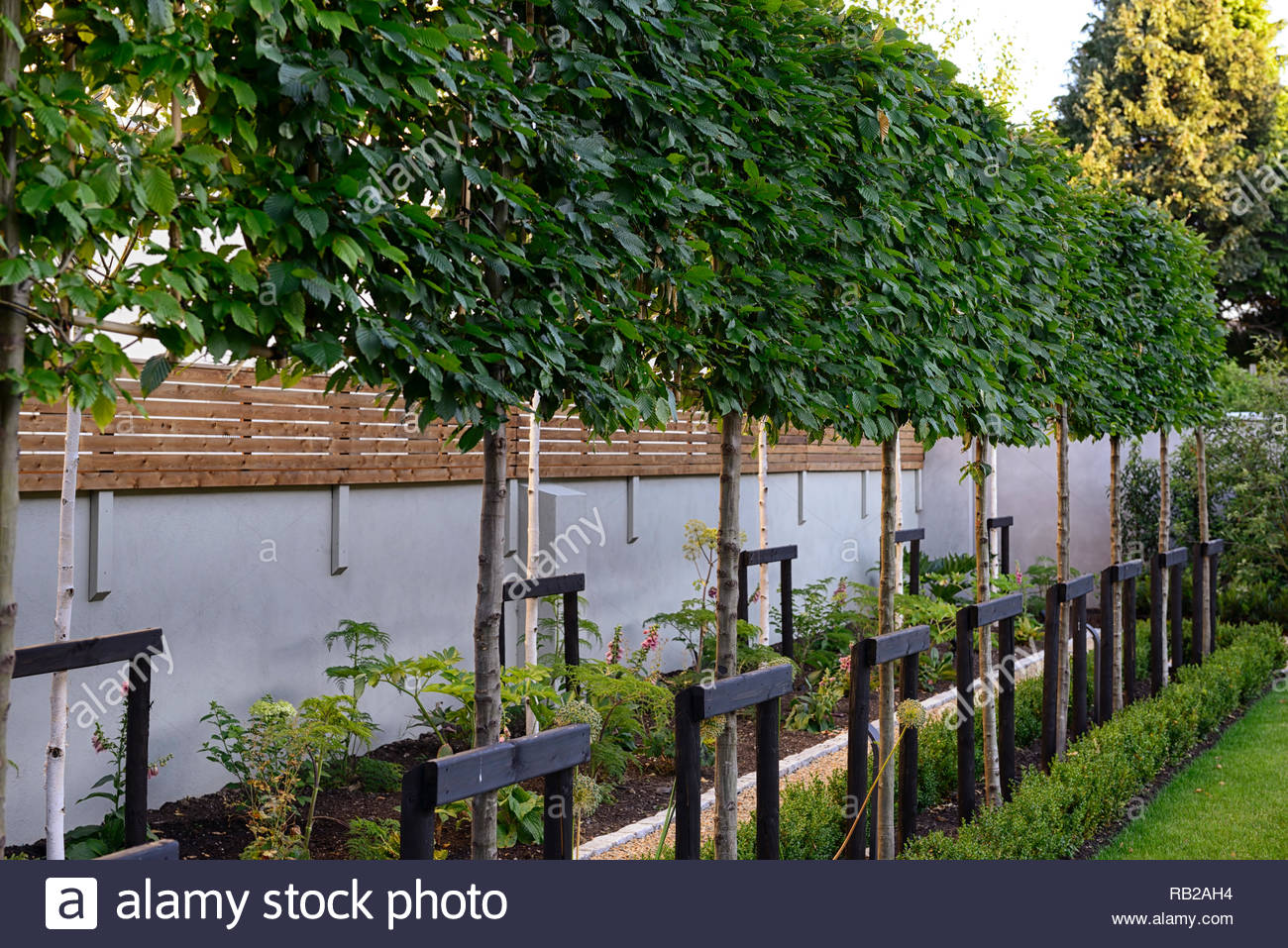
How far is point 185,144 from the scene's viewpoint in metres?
2.13

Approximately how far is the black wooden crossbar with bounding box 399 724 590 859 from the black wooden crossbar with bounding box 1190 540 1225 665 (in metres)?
8.92

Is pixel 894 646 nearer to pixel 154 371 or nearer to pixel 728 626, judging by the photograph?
pixel 728 626

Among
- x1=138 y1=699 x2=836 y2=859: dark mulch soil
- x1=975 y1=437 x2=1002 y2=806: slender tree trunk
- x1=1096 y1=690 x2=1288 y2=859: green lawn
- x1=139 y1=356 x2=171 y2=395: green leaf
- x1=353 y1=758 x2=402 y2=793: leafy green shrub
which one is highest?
x1=139 y1=356 x2=171 y2=395: green leaf

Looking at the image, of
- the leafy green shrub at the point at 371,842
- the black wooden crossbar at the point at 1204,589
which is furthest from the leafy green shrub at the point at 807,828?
the black wooden crossbar at the point at 1204,589

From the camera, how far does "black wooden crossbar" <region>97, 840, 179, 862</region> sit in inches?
86.0

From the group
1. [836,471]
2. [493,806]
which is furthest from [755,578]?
[493,806]

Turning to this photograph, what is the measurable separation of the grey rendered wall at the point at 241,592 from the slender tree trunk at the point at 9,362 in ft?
11.9

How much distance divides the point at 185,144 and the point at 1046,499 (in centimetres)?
1545

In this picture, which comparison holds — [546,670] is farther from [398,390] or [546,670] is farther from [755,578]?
[755,578]

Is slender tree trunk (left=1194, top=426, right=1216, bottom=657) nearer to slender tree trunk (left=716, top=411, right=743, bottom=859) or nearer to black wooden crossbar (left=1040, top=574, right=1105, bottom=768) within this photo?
black wooden crossbar (left=1040, top=574, right=1105, bottom=768)

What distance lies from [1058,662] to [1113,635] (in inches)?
61.9

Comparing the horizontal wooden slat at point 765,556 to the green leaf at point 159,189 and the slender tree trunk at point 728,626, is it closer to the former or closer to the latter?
the slender tree trunk at point 728,626
